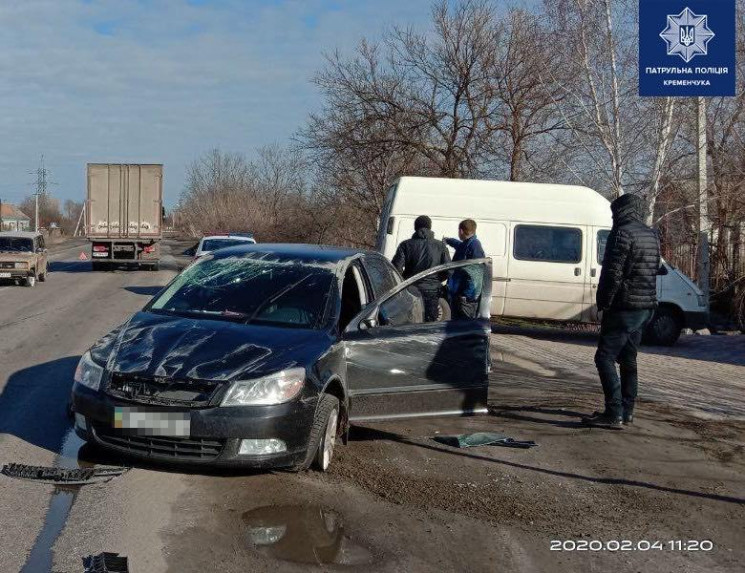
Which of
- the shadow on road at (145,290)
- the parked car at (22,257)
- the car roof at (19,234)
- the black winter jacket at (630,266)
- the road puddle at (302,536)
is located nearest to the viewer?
the road puddle at (302,536)

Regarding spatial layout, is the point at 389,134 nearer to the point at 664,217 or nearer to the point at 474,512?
the point at 664,217

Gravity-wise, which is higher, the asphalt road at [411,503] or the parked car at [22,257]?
the parked car at [22,257]

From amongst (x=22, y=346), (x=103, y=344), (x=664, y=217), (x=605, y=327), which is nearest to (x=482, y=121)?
(x=664, y=217)

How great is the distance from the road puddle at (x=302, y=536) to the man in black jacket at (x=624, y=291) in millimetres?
3431

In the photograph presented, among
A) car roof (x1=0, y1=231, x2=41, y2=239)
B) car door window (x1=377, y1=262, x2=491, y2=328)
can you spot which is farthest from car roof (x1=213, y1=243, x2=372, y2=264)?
car roof (x1=0, y1=231, x2=41, y2=239)

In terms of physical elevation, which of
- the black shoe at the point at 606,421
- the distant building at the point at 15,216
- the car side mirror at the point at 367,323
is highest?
the distant building at the point at 15,216

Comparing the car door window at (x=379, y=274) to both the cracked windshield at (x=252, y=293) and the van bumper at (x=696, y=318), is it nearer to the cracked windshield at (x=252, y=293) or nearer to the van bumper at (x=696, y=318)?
the cracked windshield at (x=252, y=293)

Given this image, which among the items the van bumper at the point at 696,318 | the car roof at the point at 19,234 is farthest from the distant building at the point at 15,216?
the van bumper at the point at 696,318

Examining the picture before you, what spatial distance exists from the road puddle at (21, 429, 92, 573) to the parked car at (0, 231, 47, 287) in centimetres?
1846

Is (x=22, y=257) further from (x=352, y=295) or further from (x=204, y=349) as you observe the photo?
(x=204, y=349)

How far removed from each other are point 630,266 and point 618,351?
2.52 ft

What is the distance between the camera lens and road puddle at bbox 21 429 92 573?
4223 mm

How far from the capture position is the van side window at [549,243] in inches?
598

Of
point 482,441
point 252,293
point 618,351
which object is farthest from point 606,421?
point 252,293
